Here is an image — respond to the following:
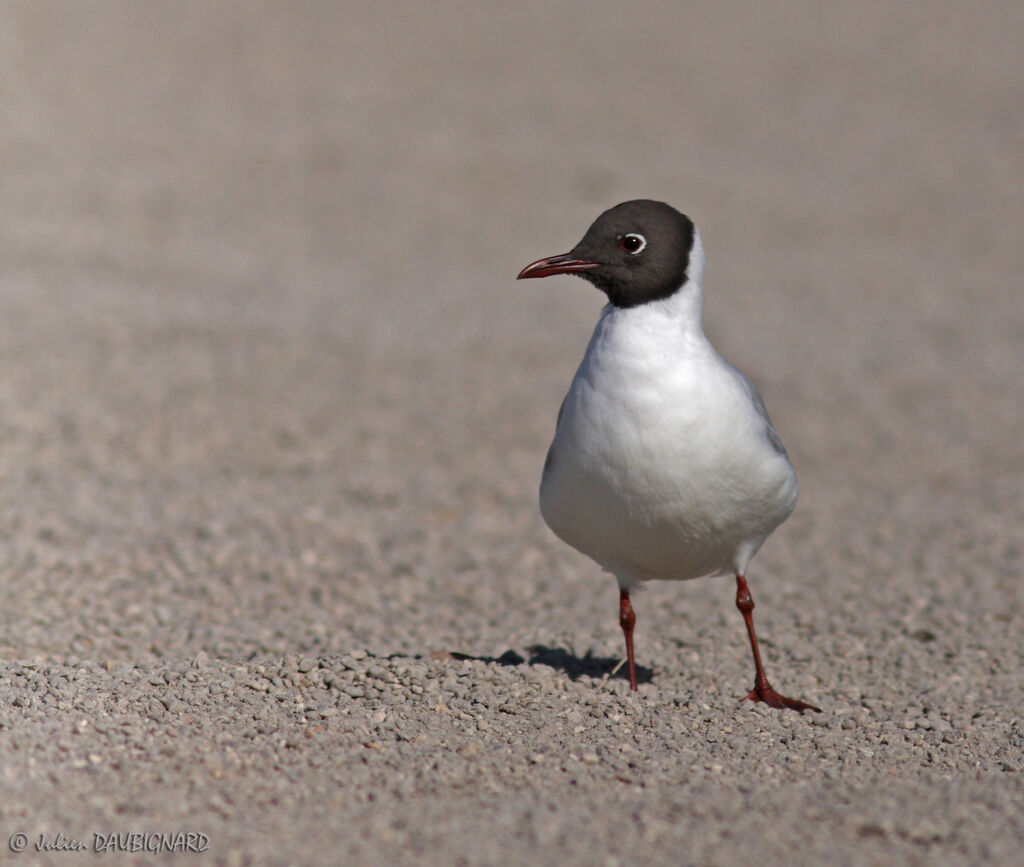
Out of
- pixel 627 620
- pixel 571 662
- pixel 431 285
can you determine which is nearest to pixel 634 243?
pixel 627 620

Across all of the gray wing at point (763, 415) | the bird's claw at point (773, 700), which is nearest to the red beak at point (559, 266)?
the gray wing at point (763, 415)

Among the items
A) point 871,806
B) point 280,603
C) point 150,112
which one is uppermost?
point 150,112

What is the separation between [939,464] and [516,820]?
950 cm

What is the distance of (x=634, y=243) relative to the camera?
6.12 m

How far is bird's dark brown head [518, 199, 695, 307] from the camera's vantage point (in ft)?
19.9

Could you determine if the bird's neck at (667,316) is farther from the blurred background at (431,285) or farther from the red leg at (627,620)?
the blurred background at (431,285)

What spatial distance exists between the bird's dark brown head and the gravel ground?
2.01 meters

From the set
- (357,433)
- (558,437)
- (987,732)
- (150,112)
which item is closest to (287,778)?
(558,437)

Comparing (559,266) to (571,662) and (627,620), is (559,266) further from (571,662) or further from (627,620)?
(571,662)

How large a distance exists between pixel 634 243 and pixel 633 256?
0.07m

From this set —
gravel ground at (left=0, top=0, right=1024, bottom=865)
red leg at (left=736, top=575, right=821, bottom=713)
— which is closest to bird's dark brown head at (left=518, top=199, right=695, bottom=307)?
red leg at (left=736, top=575, right=821, bottom=713)

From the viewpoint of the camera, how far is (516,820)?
4.59m

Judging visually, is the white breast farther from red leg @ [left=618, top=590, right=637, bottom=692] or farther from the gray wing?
red leg @ [left=618, top=590, right=637, bottom=692]

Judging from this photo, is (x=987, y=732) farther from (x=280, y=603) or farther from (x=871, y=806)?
(x=280, y=603)
